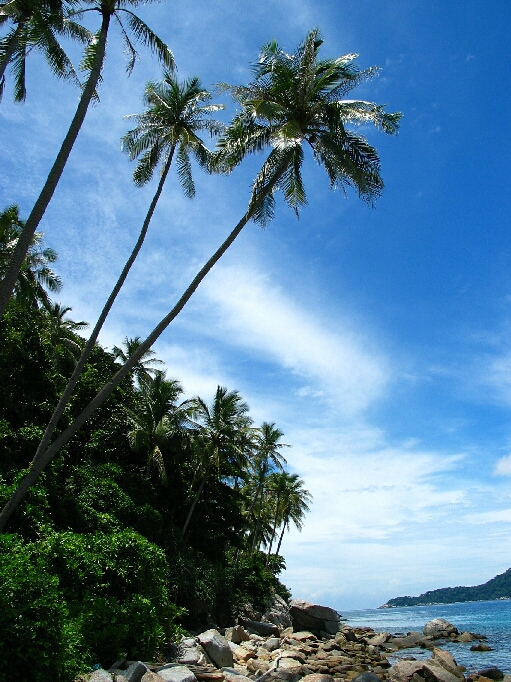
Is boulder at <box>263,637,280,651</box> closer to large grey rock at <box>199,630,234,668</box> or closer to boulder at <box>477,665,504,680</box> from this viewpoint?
large grey rock at <box>199,630,234,668</box>

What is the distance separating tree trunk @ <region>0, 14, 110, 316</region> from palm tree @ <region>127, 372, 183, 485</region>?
14.9m

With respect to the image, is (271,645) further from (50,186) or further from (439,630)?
(50,186)

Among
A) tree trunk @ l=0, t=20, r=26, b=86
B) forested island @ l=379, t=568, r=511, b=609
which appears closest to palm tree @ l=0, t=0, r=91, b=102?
tree trunk @ l=0, t=20, r=26, b=86

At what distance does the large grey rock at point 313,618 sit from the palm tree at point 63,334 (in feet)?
60.4

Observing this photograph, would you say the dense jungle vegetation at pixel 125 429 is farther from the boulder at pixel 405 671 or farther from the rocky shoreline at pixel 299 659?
the boulder at pixel 405 671

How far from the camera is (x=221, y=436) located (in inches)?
1033

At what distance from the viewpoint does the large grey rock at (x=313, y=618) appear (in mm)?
26897

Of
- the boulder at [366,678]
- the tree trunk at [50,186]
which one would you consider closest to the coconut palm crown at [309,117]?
the tree trunk at [50,186]

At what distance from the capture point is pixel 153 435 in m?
24.0

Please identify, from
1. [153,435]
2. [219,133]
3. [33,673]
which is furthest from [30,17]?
[153,435]

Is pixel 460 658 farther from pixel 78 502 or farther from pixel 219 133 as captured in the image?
pixel 219 133

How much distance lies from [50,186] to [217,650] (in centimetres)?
1228

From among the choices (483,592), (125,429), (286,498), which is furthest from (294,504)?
(483,592)

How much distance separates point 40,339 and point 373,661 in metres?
18.5
